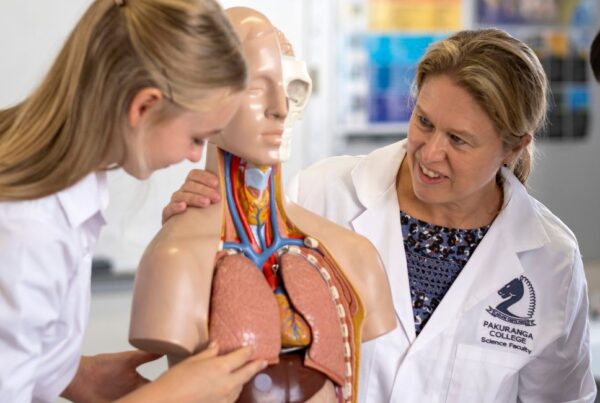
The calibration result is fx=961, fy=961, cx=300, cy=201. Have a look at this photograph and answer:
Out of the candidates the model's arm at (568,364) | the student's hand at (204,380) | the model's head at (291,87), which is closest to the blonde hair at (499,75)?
the model's arm at (568,364)

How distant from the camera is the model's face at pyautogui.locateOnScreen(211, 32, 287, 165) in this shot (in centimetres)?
145

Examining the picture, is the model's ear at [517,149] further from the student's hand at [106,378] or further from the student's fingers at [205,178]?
the student's hand at [106,378]

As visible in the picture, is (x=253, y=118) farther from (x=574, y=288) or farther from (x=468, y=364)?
(x=574, y=288)

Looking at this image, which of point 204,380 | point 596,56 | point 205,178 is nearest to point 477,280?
point 596,56

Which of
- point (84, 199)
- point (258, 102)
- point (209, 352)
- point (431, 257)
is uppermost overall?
point (258, 102)

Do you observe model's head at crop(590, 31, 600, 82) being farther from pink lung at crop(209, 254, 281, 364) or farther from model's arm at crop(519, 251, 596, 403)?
pink lung at crop(209, 254, 281, 364)

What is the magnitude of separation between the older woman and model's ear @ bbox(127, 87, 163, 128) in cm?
81

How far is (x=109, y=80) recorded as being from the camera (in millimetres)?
1259

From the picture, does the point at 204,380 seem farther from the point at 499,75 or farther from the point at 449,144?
the point at 499,75

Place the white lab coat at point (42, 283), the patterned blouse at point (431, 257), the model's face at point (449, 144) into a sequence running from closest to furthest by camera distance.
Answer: the white lab coat at point (42, 283)
the model's face at point (449, 144)
the patterned blouse at point (431, 257)

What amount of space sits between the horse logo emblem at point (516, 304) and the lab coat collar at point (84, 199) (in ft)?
3.26

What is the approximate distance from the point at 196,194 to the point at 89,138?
10.5 inches

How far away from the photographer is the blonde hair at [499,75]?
1.93m

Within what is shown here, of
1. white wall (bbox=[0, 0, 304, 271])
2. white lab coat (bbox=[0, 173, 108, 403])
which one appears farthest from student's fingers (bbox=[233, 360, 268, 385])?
white wall (bbox=[0, 0, 304, 271])
